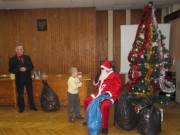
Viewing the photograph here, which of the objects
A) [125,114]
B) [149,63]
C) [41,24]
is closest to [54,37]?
[41,24]

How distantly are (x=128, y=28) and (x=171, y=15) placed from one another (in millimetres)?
1220

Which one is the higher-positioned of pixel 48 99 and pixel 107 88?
pixel 107 88

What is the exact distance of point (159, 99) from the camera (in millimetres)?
3271

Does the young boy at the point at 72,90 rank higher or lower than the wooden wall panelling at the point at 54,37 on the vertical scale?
lower

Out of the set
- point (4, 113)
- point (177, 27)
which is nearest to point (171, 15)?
point (177, 27)

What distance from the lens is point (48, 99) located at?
409 centimetres

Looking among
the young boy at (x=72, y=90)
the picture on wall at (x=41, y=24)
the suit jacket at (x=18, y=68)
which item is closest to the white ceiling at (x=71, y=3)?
the picture on wall at (x=41, y=24)

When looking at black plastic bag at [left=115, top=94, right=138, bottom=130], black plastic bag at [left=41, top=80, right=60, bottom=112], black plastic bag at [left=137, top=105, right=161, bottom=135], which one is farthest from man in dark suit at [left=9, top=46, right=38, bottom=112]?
black plastic bag at [left=137, top=105, right=161, bottom=135]

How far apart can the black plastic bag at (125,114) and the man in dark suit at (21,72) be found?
2.01m

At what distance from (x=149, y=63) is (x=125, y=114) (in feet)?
3.10

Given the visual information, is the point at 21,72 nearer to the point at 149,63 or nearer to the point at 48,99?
the point at 48,99

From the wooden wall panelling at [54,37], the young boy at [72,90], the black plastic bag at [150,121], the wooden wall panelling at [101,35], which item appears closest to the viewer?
the black plastic bag at [150,121]

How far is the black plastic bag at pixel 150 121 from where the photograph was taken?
9.48 ft

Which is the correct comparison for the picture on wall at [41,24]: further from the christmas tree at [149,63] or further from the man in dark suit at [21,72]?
the christmas tree at [149,63]
